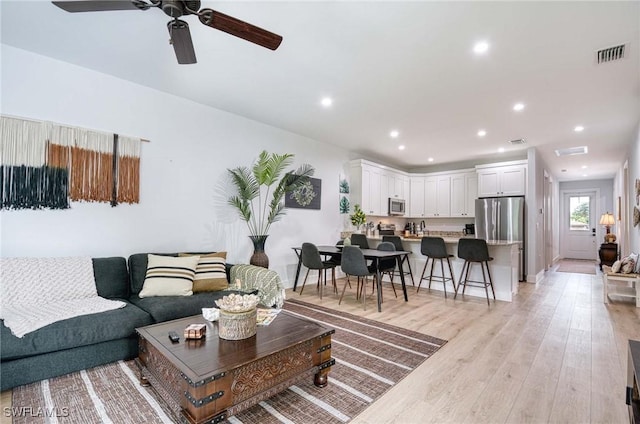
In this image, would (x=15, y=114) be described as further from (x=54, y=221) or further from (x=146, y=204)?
(x=146, y=204)

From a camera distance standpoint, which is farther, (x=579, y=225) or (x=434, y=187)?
(x=579, y=225)

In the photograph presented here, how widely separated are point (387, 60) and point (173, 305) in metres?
2.94

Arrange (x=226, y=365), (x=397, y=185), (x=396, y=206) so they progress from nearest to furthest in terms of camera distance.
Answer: (x=226, y=365), (x=396, y=206), (x=397, y=185)

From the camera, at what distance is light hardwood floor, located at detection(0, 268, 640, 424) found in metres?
1.86

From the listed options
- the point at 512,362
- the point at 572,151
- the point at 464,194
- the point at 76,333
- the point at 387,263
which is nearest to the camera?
the point at 76,333

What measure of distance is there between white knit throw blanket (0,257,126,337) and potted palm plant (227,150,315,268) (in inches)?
73.5

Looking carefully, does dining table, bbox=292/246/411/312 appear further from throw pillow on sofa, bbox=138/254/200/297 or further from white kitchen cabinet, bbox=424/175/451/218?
white kitchen cabinet, bbox=424/175/451/218

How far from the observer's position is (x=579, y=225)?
32.6 feet

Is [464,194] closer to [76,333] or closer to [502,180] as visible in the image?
[502,180]

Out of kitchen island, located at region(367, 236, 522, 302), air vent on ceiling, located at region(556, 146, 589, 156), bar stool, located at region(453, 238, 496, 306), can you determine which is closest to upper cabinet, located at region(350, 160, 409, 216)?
kitchen island, located at region(367, 236, 522, 302)

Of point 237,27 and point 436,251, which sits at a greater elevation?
point 237,27

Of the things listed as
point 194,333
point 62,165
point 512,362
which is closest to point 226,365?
point 194,333

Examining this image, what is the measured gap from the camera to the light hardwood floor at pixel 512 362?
1861 millimetres

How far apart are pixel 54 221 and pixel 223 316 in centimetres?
226
